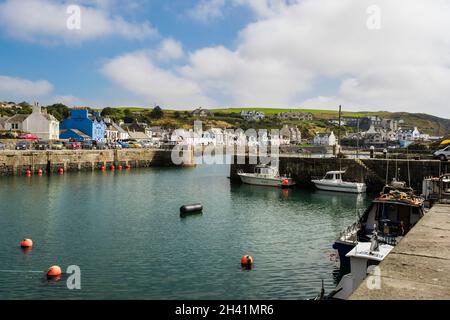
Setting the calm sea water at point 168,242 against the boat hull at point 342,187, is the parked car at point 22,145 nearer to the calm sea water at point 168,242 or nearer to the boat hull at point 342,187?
the calm sea water at point 168,242

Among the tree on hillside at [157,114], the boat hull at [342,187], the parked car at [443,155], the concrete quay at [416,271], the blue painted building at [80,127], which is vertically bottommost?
the boat hull at [342,187]

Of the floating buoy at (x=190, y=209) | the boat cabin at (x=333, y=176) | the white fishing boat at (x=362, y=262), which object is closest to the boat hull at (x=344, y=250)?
the white fishing boat at (x=362, y=262)

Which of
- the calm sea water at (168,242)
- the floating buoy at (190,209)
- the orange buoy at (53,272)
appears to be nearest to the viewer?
the calm sea water at (168,242)

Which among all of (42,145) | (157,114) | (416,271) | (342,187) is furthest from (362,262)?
(157,114)

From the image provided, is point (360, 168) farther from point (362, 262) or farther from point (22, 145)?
point (22, 145)

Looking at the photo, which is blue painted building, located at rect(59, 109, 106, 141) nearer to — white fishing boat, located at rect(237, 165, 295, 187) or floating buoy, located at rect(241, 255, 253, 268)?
white fishing boat, located at rect(237, 165, 295, 187)

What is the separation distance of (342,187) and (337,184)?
575 mm

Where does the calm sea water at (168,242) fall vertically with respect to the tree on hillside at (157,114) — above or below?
below

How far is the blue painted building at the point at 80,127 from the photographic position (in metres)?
92.9

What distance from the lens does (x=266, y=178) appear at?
48125mm

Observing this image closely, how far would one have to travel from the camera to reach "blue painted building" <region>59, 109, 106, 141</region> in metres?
92.9

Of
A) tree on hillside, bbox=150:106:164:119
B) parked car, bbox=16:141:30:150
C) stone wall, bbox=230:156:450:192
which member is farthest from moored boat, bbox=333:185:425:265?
tree on hillside, bbox=150:106:164:119

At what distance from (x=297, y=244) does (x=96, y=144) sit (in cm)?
6353
